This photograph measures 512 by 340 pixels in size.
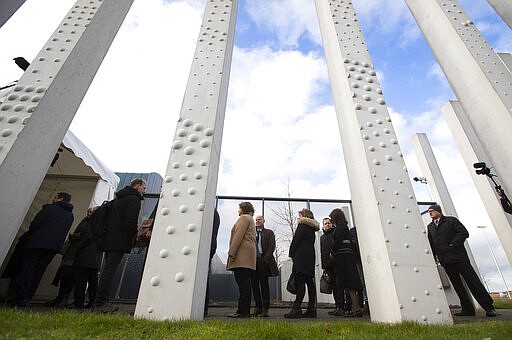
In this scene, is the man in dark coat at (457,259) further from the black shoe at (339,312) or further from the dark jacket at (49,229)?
the dark jacket at (49,229)

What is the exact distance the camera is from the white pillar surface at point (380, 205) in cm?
225

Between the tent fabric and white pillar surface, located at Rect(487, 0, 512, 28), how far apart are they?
769cm

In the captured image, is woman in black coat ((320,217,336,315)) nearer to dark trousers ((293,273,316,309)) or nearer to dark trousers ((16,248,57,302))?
dark trousers ((293,273,316,309))

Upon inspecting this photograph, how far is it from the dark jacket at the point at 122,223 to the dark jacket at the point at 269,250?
2002mm

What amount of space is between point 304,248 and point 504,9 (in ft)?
16.7

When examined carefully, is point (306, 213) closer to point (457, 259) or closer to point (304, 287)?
point (304, 287)

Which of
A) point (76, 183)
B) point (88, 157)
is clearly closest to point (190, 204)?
point (88, 157)

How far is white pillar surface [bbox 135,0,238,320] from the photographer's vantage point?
2.05m

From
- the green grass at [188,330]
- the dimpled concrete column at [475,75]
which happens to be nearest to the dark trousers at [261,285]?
the green grass at [188,330]

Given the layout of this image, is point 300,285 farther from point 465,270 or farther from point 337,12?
point 337,12

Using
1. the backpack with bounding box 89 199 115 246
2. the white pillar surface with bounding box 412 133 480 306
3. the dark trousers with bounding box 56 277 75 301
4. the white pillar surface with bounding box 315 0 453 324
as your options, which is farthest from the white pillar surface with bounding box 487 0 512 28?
the dark trousers with bounding box 56 277 75 301

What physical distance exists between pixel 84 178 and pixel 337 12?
6.15 meters

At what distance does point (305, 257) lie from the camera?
441cm

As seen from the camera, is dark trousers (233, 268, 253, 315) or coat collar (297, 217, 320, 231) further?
coat collar (297, 217, 320, 231)
